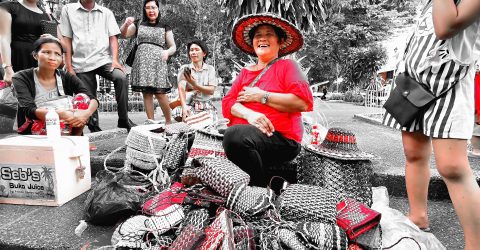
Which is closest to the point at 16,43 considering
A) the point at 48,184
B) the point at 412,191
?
the point at 48,184

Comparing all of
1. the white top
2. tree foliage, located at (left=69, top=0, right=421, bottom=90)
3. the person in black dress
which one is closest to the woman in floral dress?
the white top

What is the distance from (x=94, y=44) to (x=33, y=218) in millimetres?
2658

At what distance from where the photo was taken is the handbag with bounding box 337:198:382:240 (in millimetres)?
1707

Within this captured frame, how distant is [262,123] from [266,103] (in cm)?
15

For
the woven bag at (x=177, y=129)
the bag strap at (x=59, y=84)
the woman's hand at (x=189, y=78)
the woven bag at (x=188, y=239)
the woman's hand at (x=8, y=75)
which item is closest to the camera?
the woven bag at (x=188, y=239)

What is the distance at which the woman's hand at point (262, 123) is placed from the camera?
2264 mm

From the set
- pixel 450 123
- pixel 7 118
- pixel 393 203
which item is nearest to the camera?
pixel 450 123

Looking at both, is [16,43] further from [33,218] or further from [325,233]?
[325,233]

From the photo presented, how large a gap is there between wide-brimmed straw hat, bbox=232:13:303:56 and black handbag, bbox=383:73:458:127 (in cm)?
85

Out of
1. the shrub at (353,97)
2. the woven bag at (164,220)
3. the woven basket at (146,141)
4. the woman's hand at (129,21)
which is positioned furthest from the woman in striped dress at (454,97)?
the shrub at (353,97)

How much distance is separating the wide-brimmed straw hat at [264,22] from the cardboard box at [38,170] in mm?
1572

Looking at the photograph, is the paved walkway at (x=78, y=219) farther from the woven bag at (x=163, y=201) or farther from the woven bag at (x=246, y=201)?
the woven bag at (x=246, y=201)

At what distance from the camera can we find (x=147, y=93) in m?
4.54

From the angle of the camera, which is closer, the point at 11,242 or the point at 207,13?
the point at 11,242
